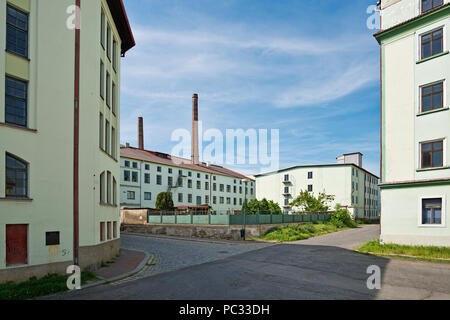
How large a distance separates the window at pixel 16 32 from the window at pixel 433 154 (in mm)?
20255

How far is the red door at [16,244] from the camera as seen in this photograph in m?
10.7

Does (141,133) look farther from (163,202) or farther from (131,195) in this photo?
(163,202)

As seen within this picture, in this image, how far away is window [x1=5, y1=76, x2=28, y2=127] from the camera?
443 inches

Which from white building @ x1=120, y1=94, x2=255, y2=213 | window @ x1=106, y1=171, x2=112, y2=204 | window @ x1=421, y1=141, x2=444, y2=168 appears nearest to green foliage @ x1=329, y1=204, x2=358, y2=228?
white building @ x1=120, y1=94, x2=255, y2=213

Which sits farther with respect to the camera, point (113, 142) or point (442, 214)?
point (113, 142)

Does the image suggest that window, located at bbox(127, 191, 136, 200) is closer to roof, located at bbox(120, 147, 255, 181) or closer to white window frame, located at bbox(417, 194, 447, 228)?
roof, located at bbox(120, 147, 255, 181)

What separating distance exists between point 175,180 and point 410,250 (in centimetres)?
4542

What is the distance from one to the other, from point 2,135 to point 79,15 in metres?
5.99

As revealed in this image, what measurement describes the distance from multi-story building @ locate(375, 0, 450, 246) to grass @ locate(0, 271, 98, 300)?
17.1m

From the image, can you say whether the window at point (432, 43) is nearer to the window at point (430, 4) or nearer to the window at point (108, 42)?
the window at point (430, 4)

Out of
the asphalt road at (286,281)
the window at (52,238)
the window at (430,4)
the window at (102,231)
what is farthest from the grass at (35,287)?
the window at (430,4)

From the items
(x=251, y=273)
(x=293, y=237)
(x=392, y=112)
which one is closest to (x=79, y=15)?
(x=251, y=273)

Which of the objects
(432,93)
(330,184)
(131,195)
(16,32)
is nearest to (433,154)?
(432,93)

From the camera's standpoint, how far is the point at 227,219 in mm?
27891
